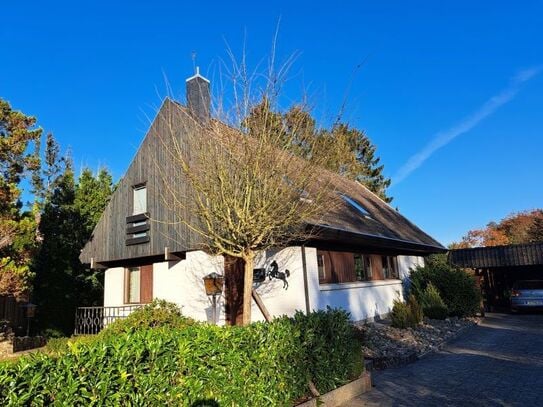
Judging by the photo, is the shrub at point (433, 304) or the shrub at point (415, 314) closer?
the shrub at point (415, 314)

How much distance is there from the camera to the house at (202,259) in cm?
1184

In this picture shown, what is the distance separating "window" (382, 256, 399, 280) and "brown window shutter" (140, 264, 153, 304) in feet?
30.9

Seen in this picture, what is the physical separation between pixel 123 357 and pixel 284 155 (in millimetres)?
4450

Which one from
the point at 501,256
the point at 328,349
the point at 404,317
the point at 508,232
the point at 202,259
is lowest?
the point at 404,317

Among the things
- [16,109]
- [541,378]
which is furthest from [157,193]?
[541,378]

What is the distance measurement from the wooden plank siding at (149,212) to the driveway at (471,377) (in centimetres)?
707

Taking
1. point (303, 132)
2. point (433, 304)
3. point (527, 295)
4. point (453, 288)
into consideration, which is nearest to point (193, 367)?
point (303, 132)

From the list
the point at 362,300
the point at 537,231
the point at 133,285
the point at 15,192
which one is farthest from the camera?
the point at 537,231

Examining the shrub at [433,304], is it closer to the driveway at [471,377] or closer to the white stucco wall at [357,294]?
the white stucco wall at [357,294]

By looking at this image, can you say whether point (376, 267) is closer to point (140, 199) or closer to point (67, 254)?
point (140, 199)

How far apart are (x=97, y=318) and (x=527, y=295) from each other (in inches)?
729

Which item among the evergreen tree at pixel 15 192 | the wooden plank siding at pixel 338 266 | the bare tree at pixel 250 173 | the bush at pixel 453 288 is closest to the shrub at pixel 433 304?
the bush at pixel 453 288

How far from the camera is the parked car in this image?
17672 mm

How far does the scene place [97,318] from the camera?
15.5 meters
